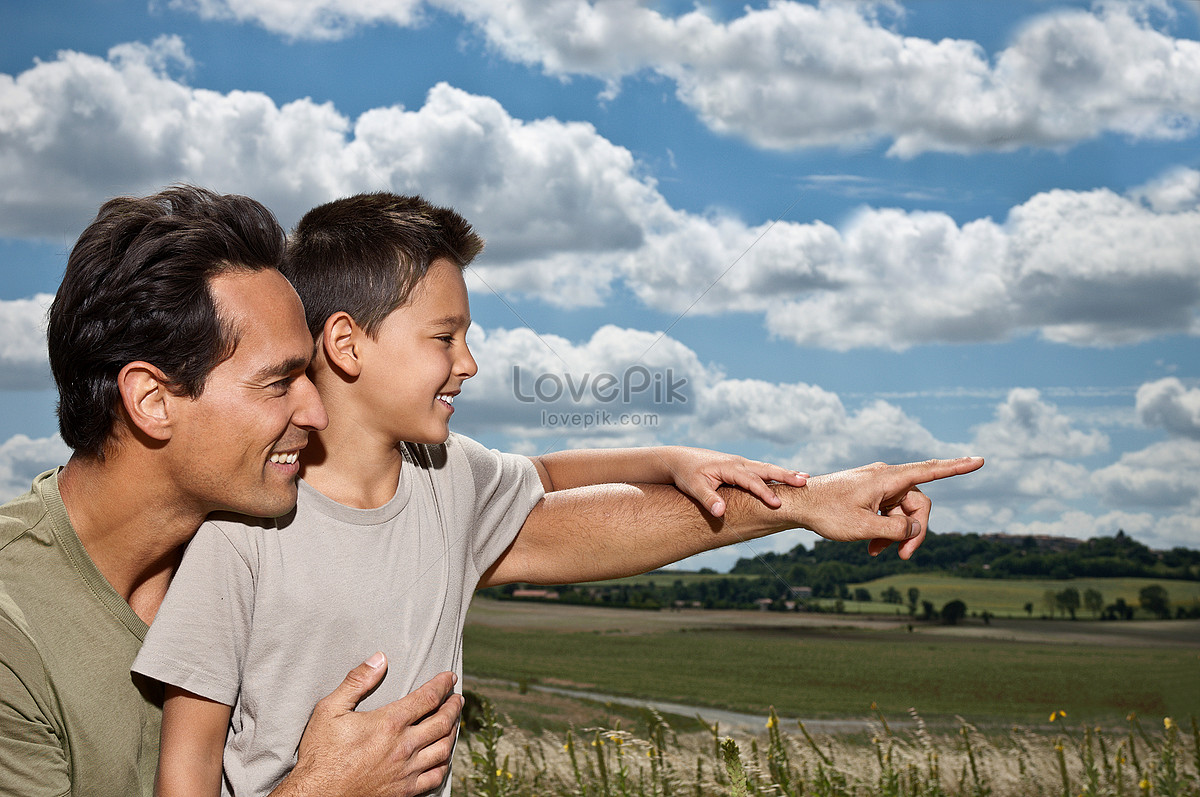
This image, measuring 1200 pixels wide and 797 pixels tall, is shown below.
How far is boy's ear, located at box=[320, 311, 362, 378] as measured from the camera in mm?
2324

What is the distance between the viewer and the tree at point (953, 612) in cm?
2523

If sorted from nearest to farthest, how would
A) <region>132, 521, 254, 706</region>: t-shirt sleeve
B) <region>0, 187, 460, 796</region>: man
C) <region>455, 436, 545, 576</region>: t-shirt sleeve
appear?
<region>132, 521, 254, 706</region>: t-shirt sleeve < <region>0, 187, 460, 796</region>: man < <region>455, 436, 545, 576</region>: t-shirt sleeve

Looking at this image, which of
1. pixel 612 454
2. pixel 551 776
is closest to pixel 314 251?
pixel 612 454

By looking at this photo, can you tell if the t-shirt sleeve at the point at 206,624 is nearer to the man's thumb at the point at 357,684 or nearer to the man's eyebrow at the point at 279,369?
the man's thumb at the point at 357,684

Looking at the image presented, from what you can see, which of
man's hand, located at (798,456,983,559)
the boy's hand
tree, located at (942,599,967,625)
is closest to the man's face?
the boy's hand

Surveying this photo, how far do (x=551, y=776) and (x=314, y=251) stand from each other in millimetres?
4076

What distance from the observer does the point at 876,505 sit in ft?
7.74

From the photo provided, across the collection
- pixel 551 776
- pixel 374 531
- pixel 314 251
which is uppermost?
pixel 314 251

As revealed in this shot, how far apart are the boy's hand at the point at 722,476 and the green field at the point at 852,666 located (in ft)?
52.6

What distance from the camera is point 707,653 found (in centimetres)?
2311

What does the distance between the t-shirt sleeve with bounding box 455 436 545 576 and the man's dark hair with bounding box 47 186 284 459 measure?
2.68ft

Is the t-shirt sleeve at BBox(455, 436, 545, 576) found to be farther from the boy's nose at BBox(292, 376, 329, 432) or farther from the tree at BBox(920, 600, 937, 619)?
the tree at BBox(920, 600, 937, 619)

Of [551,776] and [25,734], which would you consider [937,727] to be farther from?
[25,734]

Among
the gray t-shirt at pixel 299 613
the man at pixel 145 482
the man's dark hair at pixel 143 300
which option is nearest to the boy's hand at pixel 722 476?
the man at pixel 145 482
